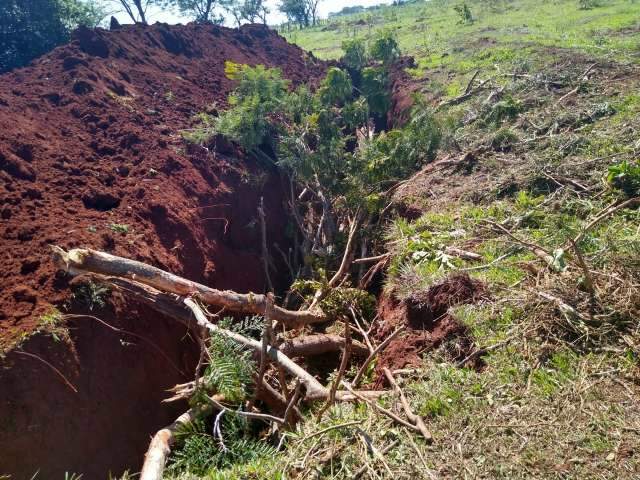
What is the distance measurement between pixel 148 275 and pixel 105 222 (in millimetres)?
1338

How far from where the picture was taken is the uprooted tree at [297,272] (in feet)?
10.6

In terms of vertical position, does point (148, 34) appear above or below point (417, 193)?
above

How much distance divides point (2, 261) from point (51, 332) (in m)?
0.98

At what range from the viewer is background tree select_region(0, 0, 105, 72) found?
12.1 m

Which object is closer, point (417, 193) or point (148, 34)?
point (417, 193)

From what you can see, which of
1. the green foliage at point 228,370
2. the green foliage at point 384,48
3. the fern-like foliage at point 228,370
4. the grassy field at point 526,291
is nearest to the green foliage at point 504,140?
the grassy field at point 526,291

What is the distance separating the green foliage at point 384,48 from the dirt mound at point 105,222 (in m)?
3.90

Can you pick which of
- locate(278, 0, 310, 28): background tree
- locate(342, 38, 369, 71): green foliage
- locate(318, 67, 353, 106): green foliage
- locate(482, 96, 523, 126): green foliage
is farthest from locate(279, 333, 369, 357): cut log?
locate(278, 0, 310, 28): background tree

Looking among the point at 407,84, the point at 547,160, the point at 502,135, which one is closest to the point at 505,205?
the point at 547,160

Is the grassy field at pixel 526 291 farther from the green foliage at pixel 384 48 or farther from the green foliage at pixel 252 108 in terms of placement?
the green foliage at pixel 384 48

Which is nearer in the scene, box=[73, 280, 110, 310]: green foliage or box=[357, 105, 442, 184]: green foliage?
box=[73, 280, 110, 310]: green foliage

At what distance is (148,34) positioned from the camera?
11375 mm

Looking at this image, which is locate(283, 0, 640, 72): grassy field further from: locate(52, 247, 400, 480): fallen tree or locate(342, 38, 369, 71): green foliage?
locate(52, 247, 400, 480): fallen tree

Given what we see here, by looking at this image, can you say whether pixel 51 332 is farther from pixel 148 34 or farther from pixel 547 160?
pixel 148 34
